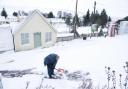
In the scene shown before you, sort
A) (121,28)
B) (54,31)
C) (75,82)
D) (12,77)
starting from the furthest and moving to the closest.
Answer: (121,28) → (54,31) → (12,77) → (75,82)

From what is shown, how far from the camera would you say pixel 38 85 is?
8031 mm

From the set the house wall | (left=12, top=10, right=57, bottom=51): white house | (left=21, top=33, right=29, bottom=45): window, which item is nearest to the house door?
(left=12, top=10, right=57, bottom=51): white house

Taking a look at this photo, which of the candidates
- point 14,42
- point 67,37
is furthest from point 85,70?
point 67,37

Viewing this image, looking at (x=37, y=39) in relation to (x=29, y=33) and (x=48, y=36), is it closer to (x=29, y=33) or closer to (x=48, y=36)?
(x=29, y=33)

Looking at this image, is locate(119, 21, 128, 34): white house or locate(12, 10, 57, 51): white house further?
locate(119, 21, 128, 34): white house

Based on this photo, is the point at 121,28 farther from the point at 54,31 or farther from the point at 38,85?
the point at 38,85

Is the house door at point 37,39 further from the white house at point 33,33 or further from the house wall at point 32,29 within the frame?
the house wall at point 32,29

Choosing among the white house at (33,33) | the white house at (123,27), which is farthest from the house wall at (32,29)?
the white house at (123,27)

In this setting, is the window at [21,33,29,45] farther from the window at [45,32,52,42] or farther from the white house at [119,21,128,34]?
the white house at [119,21,128,34]

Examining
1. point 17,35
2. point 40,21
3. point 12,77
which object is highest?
point 40,21

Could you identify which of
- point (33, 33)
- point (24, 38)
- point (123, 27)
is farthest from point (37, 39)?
point (123, 27)

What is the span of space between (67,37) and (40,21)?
9.39 m

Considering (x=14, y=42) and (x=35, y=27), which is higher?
(x=35, y=27)

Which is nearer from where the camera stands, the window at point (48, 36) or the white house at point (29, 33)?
the white house at point (29, 33)
